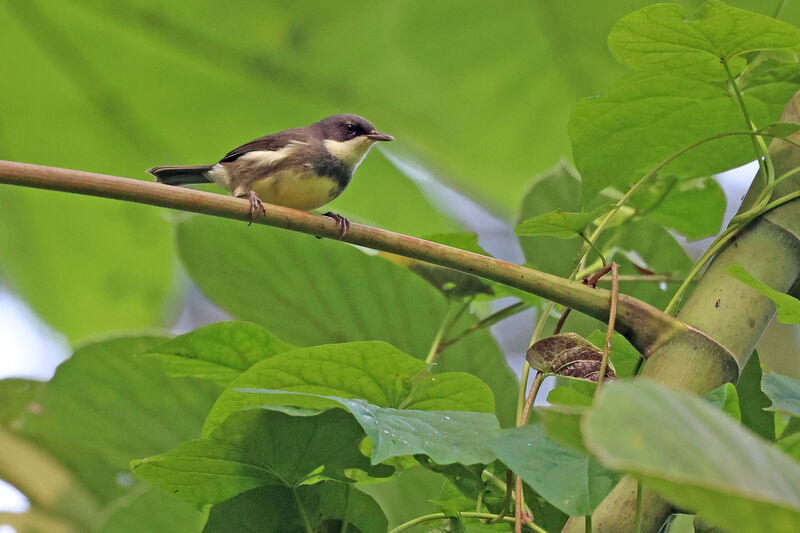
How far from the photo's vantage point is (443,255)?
0.58m

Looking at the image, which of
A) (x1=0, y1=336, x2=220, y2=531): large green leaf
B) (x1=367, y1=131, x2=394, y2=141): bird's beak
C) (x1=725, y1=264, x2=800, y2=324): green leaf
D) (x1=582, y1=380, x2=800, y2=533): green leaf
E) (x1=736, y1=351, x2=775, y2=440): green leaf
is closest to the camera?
(x1=582, y1=380, x2=800, y2=533): green leaf

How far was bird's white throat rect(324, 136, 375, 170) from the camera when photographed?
4.91 ft

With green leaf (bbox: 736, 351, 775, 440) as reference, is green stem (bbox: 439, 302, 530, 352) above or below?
above

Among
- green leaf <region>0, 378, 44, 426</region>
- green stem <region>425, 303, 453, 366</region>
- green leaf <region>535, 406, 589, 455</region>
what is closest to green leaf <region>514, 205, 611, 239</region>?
green stem <region>425, 303, 453, 366</region>

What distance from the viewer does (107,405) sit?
3.21ft

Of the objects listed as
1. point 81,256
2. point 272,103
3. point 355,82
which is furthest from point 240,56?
point 81,256

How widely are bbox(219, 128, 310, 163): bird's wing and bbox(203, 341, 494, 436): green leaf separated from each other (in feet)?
2.77

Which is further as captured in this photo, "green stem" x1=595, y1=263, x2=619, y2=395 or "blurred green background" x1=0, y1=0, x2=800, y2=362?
"blurred green background" x1=0, y1=0, x2=800, y2=362

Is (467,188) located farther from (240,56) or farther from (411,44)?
(240,56)

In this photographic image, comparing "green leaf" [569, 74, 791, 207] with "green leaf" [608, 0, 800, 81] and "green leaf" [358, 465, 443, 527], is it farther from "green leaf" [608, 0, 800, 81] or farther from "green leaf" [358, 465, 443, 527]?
"green leaf" [358, 465, 443, 527]

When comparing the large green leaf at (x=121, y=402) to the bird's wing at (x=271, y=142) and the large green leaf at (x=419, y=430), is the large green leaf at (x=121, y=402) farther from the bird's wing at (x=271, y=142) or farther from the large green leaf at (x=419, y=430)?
the bird's wing at (x=271, y=142)

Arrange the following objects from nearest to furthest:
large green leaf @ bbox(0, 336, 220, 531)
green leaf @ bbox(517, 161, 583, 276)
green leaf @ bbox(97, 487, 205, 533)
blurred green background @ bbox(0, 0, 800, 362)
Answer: green leaf @ bbox(97, 487, 205, 533), large green leaf @ bbox(0, 336, 220, 531), green leaf @ bbox(517, 161, 583, 276), blurred green background @ bbox(0, 0, 800, 362)

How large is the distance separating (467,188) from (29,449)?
0.80 metres

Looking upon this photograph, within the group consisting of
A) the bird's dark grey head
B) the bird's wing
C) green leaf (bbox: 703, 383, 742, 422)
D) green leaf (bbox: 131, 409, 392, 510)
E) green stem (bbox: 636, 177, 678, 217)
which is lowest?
green leaf (bbox: 703, 383, 742, 422)
